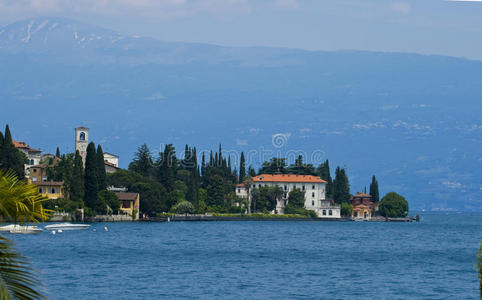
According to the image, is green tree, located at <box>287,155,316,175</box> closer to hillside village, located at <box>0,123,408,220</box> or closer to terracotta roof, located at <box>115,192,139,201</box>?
hillside village, located at <box>0,123,408,220</box>

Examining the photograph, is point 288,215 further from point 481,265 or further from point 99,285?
point 481,265

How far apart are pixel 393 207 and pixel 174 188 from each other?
30749 millimetres

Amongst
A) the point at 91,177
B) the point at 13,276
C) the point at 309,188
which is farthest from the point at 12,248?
the point at 309,188

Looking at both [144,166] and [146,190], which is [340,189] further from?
[146,190]

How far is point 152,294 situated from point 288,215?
203 ft

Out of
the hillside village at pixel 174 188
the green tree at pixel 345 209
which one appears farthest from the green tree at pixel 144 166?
the green tree at pixel 345 209

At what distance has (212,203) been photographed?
81.8 m

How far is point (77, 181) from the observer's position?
198 feet

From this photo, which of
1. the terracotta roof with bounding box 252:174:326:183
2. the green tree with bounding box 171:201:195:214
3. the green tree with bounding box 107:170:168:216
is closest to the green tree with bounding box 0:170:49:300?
the green tree with bounding box 107:170:168:216

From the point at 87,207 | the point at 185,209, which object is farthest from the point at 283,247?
the point at 185,209

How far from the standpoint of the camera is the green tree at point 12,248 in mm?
5023

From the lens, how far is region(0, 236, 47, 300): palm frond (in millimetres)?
5004

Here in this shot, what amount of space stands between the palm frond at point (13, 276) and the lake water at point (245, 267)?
13.7m

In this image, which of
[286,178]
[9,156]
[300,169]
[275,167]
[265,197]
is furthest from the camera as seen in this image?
[300,169]
